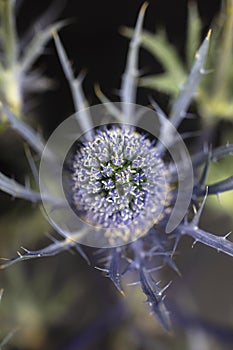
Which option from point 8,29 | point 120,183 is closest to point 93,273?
point 120,183

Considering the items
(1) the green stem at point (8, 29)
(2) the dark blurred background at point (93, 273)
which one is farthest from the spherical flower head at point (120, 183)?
(2) the dark blurred background at point (93, 273)

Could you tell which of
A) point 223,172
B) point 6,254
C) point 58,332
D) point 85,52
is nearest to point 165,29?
point 85,52

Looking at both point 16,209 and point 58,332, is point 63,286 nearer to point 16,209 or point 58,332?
point 58,332

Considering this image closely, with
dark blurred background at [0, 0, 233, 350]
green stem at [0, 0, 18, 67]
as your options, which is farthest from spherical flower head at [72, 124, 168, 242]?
dark blurred background at [0, 0, 233, 350]

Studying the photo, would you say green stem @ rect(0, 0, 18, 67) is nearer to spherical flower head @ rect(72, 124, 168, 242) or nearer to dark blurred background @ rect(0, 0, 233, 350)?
spherical flower head @ rect(72, 124, 168, 242)

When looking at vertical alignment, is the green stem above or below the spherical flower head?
above

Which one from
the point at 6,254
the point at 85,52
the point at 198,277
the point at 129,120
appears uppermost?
the point at 85,52

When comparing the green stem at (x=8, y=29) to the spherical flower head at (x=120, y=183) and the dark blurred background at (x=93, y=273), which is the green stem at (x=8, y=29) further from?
the dark blurred background at (x=93, y=273)

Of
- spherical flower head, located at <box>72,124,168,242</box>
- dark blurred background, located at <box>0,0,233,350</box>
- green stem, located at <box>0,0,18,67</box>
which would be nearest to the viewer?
spherical flower head, located at <box>72,124,168,242</box>

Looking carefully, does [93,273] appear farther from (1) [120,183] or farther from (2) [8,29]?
(2) [8,29]
